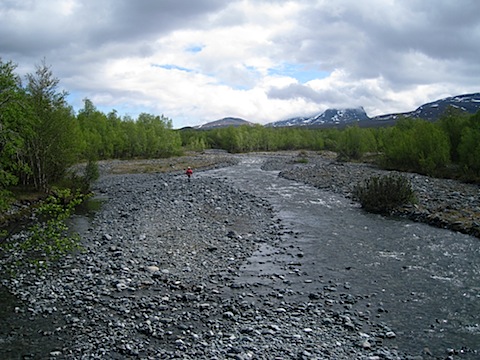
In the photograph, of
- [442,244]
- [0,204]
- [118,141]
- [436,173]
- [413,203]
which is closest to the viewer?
[0,204]

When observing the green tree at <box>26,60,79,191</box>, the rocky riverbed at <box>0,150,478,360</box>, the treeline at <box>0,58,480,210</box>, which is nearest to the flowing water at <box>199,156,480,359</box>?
the rocky riverbed at <box>0,150,478,360</box>

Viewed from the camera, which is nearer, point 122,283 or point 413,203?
point 122,283

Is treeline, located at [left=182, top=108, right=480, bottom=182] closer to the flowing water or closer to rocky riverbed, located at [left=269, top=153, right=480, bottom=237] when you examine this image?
rocky riverbed, located at [left=269, top=153, right=480, bottom=237]

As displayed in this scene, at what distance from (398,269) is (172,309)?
8.88m

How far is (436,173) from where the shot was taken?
4412 centimetres

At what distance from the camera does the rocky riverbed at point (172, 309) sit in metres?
9.07

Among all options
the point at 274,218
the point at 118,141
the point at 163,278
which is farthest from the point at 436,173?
the point at 118,141

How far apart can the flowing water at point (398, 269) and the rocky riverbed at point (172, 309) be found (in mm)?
593

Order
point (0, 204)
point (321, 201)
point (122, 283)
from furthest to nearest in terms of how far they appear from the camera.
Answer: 1. point (321, 201)
2. point (122, 283)
3. point (0, 204)

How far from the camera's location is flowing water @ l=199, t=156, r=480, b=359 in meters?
10.2

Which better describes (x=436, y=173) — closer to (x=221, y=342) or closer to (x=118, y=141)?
(x=221, y=342)

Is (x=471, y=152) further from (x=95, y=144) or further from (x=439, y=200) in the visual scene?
(x=95, y=144)

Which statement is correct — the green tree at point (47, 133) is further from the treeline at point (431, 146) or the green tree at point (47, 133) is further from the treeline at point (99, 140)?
the treeline at point (431, 146)

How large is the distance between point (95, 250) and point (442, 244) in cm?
1582
